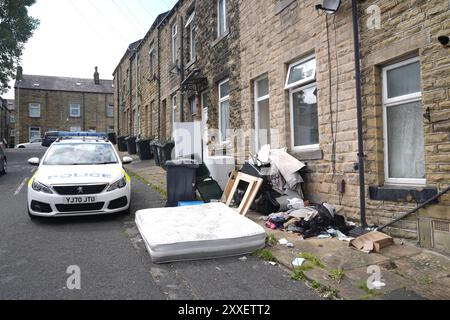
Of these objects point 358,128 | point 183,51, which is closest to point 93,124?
point 183,51

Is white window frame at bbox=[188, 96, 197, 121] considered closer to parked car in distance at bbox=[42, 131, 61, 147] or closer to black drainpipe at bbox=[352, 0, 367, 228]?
black drainpipe at bbox=[352, 0, 367, 228]

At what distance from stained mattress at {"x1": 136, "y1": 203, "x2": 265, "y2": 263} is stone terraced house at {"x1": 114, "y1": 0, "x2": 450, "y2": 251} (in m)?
2.06

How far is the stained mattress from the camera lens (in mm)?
4512

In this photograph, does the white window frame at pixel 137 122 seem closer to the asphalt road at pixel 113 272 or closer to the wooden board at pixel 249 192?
the wooden board at pixel 249 192

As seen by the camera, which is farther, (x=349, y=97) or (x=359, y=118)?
(x=349, y=97)

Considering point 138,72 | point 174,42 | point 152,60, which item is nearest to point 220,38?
point 174,42

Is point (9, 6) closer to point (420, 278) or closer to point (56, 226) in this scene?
point (56, 226)

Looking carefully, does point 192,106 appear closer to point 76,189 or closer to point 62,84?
point 76,189

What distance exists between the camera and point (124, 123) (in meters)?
30.0

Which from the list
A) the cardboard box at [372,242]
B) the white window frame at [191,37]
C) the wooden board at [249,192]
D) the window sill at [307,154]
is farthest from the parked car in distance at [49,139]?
the cardboard box at [372,242]

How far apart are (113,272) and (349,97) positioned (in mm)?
4535

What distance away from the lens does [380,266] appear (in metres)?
4.21

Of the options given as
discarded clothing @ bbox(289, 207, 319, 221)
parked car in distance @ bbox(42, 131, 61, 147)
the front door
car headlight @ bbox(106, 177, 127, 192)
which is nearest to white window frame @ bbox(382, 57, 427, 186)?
discarded clothing @ bbox(289, 207, 319, 221)
